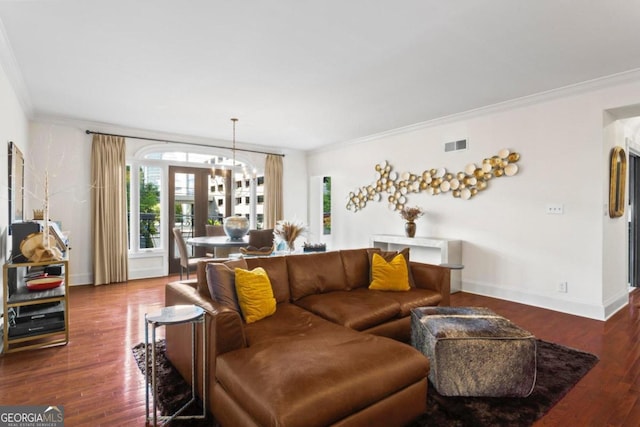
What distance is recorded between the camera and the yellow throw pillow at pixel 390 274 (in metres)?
3.28

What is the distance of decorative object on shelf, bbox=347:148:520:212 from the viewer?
15.1 feet

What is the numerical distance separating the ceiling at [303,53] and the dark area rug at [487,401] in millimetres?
2539

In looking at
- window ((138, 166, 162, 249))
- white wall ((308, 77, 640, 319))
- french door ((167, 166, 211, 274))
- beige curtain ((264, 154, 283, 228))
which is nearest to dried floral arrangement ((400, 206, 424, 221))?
white wall ((308, 77, 640, 319))

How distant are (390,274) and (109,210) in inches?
184

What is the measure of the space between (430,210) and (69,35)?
4877 mm

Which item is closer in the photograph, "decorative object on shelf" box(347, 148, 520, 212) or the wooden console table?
"decorative object on shelf" box(347, 148, 520, 212)

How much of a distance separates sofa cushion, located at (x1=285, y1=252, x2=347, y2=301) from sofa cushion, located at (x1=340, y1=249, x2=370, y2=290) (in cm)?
6

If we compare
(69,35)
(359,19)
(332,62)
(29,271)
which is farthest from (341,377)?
(29,271)

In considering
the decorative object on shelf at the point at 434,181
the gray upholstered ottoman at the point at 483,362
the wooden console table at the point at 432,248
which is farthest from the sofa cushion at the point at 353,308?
the decorative object on shelf at the point at 434,181

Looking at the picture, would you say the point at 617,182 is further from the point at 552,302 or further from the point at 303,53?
the point at 303,53

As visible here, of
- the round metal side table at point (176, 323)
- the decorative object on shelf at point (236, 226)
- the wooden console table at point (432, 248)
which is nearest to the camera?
the round metal side table at point (176, 323)

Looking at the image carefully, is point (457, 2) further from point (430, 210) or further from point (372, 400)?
point (430, 210)

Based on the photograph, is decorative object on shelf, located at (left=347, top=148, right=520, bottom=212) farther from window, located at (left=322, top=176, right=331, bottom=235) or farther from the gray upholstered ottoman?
the gray upholstered ottoman

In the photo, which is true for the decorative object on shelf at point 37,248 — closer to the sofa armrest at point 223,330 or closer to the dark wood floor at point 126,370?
the dark wood floor at point 126,370
